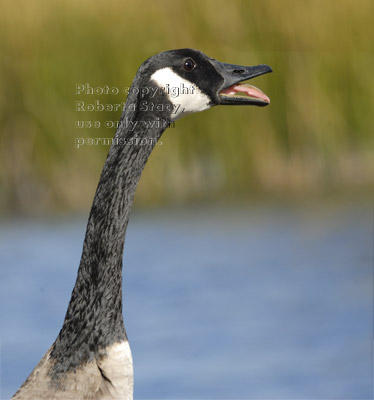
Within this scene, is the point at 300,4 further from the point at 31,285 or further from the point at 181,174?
the point at 31,285

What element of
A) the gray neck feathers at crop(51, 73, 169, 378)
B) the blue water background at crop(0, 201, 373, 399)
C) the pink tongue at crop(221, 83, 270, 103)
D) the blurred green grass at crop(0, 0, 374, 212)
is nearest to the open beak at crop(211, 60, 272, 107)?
the pink tongue at crop(221, 83, 270, 103)

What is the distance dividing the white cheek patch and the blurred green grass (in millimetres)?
4881

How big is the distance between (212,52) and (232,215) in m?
1.67

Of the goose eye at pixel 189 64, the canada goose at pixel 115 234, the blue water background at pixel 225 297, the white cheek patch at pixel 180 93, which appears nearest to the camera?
the canada goose at pixel 115 234

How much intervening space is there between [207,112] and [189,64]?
528 cm

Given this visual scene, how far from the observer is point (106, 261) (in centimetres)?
355

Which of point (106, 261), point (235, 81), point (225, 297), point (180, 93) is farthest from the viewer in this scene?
point (225, 297)

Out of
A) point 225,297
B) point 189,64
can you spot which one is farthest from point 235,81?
point 225,297

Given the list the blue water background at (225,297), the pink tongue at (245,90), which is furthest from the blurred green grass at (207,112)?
the pink tongue at (245,90)

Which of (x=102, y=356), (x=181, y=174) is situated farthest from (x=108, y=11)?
(x=102, y=356)

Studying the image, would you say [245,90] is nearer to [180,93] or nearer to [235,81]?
[235,81]

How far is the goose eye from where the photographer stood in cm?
383

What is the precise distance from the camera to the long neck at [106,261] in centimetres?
343

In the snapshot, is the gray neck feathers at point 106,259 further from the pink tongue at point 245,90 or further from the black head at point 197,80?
the pink tongue at point 245,90
